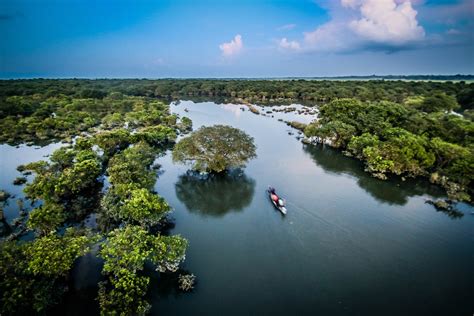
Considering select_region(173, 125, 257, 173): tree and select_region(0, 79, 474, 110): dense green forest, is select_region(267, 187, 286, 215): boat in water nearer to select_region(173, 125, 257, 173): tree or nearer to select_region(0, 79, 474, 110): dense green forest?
select_region(173, 125, 257, 173): tree

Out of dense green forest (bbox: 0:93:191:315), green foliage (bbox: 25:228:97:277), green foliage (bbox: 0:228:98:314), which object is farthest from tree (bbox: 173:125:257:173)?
green foliage (bbox: 0:228:98:314)

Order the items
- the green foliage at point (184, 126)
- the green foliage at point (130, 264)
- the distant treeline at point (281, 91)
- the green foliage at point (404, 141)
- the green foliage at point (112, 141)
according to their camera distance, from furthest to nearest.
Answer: the distant treeline at point (281, 91)
the green foliage at point (184, 126)
the green foliage at point (112, 141)
the green foliage at point (404, 141)
the green foliage at point (130, 264)

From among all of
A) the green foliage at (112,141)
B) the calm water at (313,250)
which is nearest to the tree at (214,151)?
the calm water at (313,250)

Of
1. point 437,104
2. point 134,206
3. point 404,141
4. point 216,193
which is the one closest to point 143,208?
point 134,206

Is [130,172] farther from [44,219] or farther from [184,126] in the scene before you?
[184,126]

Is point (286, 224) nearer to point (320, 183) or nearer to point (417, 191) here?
point (320, 183)

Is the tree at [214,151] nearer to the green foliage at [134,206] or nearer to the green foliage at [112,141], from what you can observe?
the green foliage at [134,206]
